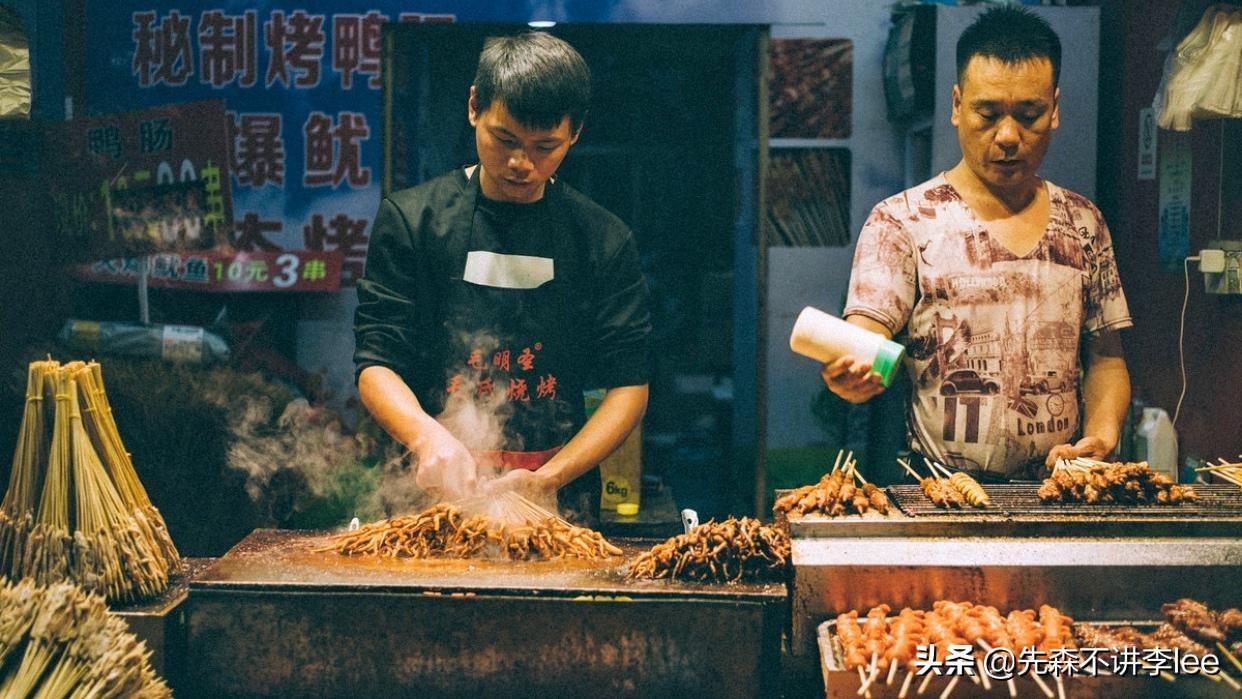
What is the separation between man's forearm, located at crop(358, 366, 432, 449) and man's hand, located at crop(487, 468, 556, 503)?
0.26m

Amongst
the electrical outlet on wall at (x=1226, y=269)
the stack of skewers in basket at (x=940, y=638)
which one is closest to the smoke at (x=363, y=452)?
the stack of skewers in basket at (x=940, y=638)

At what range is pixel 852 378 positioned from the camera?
9.43 ft

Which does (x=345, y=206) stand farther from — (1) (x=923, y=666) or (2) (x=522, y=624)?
(1) (x=923, y=666)

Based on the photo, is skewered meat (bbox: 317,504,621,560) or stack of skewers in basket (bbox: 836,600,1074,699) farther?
skewered meat (bbox: 317,504,621,560)

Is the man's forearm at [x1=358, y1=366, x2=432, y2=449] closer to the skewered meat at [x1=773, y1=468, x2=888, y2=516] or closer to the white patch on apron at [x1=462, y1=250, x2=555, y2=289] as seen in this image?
the white patch on apron at [x1=462, y1=250, x2=555, y2=289]

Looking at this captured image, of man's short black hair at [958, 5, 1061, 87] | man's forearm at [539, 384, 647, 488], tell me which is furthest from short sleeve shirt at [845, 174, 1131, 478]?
man's forearm at [539, 384, 647, 488]

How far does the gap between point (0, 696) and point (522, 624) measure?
3.32ft

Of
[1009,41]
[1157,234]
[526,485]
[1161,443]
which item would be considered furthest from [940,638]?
[1157,234]

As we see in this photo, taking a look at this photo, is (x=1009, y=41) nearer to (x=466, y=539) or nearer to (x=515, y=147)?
(x=515, y=147)

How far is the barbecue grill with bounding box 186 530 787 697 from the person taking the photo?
2.57 m

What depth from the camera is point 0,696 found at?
2150 mm

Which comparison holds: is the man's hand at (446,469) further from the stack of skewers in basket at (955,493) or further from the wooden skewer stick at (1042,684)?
the wooden skewer stick at (1042,684)

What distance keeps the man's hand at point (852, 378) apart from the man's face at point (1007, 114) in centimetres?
99

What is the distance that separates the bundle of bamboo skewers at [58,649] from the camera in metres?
2.17
